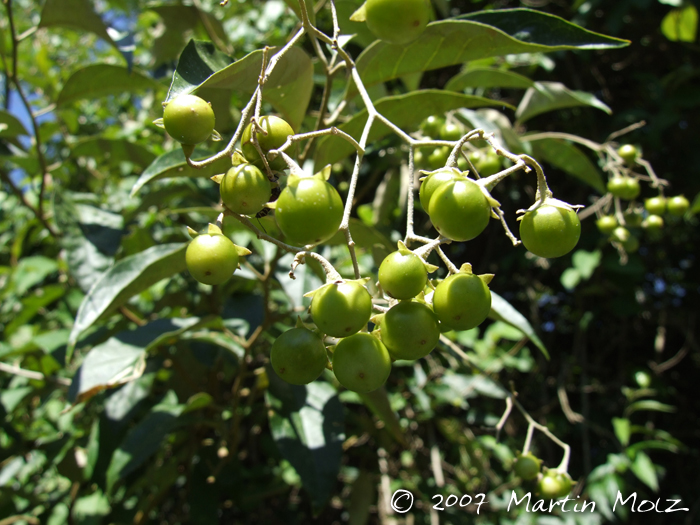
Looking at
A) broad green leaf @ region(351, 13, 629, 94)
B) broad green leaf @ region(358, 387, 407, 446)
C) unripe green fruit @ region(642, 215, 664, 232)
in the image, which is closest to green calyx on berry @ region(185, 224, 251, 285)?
broad green leaf @ region(351, 13, 629, 94)

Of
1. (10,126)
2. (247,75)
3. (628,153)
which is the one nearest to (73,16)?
(10,126)

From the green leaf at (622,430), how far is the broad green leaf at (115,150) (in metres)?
2.08

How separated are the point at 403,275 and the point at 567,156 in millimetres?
1222

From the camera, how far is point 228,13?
9.61 ft

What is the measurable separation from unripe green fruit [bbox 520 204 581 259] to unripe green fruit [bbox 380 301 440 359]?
0.56 ft

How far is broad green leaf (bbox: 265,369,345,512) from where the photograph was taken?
3.76 ft

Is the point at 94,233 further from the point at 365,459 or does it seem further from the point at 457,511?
the point at 457,511

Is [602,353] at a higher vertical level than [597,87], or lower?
lower

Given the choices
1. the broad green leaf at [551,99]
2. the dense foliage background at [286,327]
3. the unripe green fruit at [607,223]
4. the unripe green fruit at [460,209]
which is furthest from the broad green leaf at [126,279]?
the unripe green fruit at [607,223]

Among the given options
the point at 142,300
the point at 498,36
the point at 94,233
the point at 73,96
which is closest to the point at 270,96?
the point at 498,36

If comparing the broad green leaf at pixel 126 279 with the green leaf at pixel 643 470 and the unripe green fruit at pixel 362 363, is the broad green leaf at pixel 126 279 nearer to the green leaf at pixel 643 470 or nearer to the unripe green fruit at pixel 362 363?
the unripe green fruit at pixel 362 363

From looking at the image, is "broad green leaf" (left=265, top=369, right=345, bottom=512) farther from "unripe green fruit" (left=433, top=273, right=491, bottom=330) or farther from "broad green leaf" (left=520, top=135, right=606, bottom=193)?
"broad green leaf" (left=520, top=135, right=606, bottom=193)

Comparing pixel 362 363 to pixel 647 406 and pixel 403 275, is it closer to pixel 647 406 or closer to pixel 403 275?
pixel 403 275

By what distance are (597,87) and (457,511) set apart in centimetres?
210
